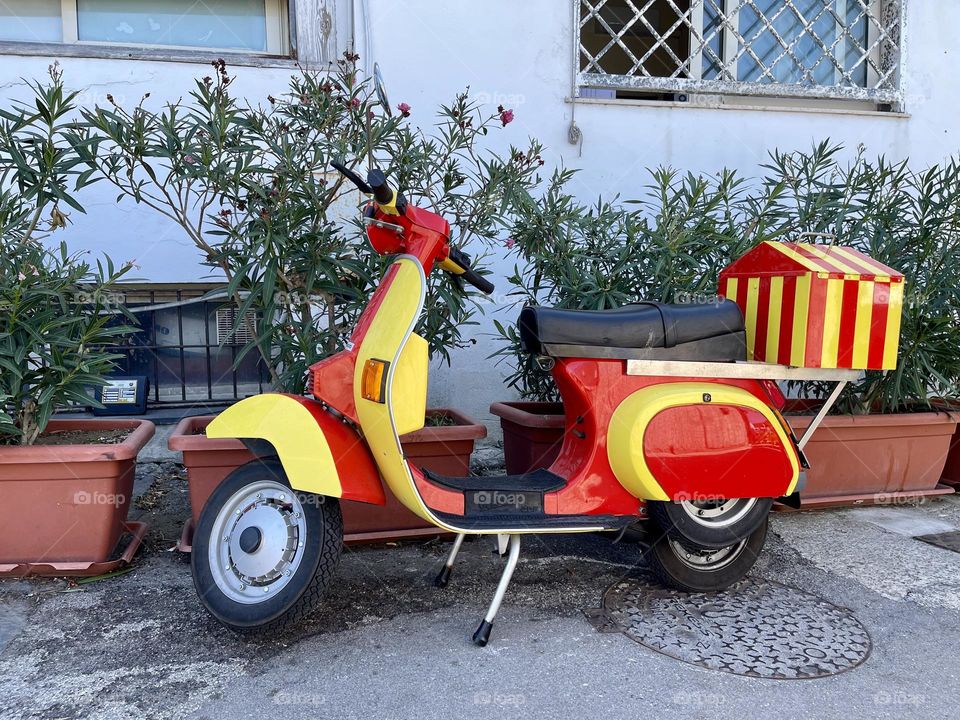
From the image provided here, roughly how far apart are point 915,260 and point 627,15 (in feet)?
13.9

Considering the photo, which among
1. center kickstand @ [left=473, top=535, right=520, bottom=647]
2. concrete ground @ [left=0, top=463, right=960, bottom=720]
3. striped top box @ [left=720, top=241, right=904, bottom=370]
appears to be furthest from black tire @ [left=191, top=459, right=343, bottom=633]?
striped top box @ [left=720, top=241, right=904, bottom=370]

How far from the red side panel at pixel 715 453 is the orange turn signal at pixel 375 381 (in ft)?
2.60

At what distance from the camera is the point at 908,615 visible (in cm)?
251

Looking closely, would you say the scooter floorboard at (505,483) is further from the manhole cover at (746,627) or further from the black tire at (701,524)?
the manhole cover at (746,627)

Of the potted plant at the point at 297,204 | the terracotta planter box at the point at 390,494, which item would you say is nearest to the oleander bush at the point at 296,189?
the potted plant at the point at 297,204

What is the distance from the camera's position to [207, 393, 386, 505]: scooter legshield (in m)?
2.10

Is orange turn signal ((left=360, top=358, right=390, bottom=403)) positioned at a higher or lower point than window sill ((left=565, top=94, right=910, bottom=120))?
lower

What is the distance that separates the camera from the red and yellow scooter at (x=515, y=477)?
2162 mm

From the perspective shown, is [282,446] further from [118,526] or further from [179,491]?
[179,491]

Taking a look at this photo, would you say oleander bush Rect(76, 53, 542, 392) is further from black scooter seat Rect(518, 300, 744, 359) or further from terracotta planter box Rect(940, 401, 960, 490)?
terracotta planter box Rect(940, 401, 960, 490)

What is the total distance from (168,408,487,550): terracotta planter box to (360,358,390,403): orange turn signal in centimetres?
73

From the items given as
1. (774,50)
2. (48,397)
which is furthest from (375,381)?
(774,50)

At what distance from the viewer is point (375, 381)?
7.13ft

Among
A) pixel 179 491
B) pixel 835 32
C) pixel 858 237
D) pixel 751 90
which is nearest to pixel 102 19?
pixel 179 491
